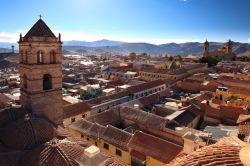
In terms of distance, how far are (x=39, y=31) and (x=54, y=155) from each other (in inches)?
379

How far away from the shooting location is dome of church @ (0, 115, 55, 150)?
13.1m

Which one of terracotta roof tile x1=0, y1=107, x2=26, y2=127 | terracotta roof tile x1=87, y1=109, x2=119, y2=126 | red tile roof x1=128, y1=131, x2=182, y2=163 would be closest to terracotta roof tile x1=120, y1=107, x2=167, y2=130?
terracotta roof tile x1=87, y1=109, x2=119, y2=126

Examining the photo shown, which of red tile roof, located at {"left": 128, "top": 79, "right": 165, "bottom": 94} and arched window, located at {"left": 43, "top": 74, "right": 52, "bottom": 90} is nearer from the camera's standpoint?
arched window, located at {"left": 43, "top": 74, "right": 52, "bottom": 90}

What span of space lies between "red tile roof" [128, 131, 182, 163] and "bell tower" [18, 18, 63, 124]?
23.3 ft

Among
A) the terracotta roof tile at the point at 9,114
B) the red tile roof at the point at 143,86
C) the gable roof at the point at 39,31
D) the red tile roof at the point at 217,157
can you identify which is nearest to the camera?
the red tile roof at the point at 217,157

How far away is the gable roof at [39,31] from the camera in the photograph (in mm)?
16375

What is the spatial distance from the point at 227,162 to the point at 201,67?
A: 6538 cm

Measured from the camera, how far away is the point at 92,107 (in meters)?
31.5

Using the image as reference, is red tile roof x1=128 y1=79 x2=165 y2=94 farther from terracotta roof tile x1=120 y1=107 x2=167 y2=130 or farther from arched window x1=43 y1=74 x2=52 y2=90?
arched window x1=43 y1=74 x2=52 y2=90

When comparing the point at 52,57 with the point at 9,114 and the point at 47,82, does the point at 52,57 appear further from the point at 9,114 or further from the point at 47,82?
the point at 9,114

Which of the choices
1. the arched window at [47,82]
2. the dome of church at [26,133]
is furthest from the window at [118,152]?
the arched window at [47,82]

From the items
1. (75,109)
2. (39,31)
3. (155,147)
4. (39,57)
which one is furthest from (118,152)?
(39,31)

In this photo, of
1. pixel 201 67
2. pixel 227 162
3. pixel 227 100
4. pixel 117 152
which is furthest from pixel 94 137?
pixel 201 67

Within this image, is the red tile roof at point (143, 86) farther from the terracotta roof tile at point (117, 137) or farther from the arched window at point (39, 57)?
the arched window at point (39, 57)
